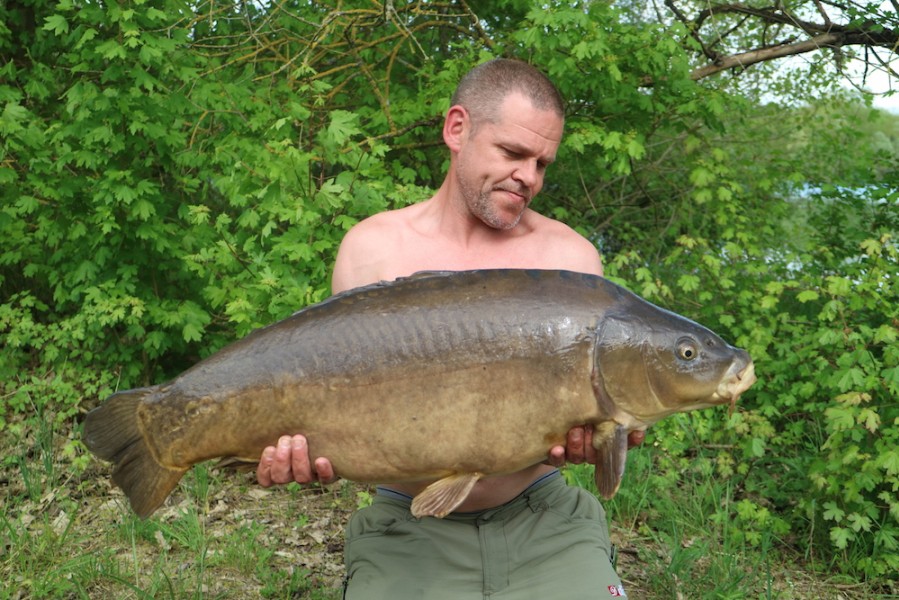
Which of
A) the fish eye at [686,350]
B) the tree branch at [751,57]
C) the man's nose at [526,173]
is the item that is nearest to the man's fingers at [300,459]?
the fish eye at [686,350]

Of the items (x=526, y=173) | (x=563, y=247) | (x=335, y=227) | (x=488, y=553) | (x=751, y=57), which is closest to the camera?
(x=488, y=553)

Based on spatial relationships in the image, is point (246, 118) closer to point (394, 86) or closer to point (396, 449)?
point (394, 86)

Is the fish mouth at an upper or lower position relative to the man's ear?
lower

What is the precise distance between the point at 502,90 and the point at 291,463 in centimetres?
145

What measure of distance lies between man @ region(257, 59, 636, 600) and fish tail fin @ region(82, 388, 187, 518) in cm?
→ 76

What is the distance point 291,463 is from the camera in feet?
8.00

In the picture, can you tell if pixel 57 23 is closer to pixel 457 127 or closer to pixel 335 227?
pixel 335 227

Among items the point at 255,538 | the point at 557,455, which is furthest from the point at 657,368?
the point at 255,538

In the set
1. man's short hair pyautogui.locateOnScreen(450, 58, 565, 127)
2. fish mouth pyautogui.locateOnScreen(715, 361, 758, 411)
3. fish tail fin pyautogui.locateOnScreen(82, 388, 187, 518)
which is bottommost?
fish tail fin pyautogui.locateOnScreen(82, 388, 187, 518)

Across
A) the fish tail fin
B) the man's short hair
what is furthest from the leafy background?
the fish tail fin

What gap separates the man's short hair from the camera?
3.07 meters

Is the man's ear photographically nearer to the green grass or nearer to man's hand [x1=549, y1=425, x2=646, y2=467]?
man's hand [x1=549, y1=425, x2=646, y2=467]

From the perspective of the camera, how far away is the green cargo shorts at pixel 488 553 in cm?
280

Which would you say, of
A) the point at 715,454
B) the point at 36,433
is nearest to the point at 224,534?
the point at 36,433
